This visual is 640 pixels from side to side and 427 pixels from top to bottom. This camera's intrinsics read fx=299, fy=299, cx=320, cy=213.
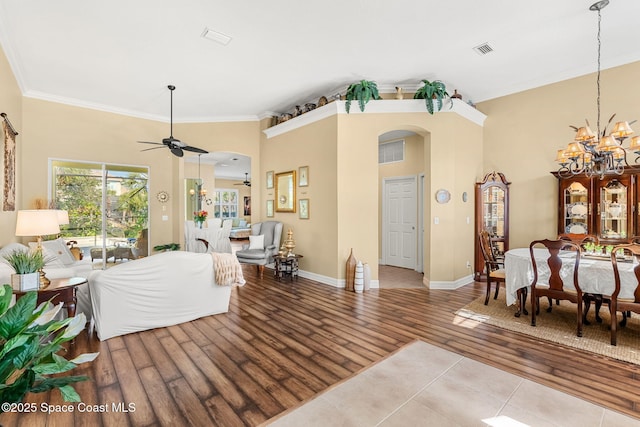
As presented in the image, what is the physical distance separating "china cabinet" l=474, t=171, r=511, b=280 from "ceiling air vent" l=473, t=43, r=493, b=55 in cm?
214

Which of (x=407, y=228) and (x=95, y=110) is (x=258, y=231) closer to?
(x=407, y=228)

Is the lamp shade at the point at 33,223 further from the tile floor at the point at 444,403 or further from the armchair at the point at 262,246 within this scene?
the armchair at the point at 262,246

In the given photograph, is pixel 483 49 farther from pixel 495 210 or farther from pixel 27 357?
pixel 27 357

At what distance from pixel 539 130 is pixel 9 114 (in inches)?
322

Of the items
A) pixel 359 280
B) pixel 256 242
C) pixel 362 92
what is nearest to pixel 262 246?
pixel 256 242

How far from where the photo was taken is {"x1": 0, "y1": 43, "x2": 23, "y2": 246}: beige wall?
3.68m

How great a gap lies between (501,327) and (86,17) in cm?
574

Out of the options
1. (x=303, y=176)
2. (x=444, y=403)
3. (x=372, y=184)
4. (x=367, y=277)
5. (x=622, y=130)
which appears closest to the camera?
(x=444, y=403)

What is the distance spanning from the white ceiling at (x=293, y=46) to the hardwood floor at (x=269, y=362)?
3.44m

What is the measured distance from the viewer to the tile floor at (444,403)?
192 cm

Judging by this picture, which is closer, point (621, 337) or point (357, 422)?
point (357, 422)

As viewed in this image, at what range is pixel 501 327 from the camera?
3.37 m

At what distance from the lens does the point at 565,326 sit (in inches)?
133

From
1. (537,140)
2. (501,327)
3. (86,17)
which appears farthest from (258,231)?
(537,140)
